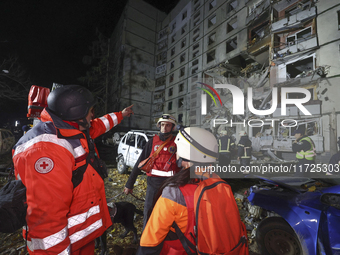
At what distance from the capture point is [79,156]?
4.52ft

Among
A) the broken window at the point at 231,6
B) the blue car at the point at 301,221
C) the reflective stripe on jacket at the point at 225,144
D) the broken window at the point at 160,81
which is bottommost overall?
the blue car at the point at 301,221

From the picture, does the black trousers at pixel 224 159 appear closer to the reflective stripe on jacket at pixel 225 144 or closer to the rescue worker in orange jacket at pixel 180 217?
the reflective stripe on jacket at pixel 225 144

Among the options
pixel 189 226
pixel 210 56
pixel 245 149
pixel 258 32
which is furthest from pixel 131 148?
pixel 210 56

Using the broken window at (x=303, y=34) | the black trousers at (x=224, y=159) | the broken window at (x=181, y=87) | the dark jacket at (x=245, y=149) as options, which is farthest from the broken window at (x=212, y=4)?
the black trousers at (x=224, y=159)

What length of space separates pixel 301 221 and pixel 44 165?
307 cm

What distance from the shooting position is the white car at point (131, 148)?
6.53 m

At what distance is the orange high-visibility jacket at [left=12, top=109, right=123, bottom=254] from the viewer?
3.61 feet

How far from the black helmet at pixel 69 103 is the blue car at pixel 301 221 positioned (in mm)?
3017

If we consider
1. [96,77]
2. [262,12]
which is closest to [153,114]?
[96,77]

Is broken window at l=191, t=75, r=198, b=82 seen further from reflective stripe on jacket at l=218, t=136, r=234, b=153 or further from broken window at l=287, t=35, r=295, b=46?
reflective stripe on jacket at l=218, t=136, r=234, b=153

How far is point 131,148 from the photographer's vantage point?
6867 mm

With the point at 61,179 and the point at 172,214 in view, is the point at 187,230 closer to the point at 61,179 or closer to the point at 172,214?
the point at 172,214

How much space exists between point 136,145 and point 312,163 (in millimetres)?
6991

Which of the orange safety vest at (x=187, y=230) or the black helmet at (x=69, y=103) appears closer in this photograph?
the orange safety vest at (x=187, y=230)
